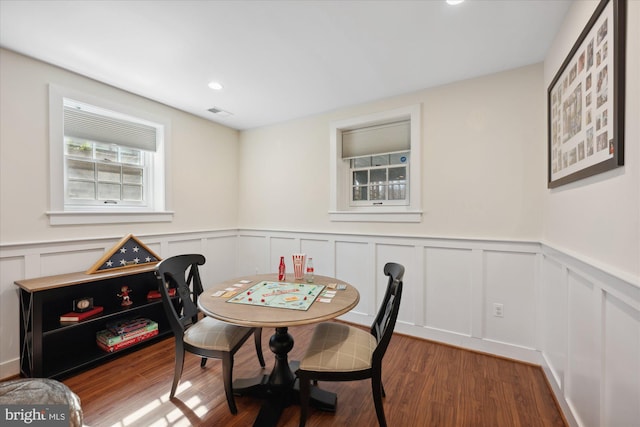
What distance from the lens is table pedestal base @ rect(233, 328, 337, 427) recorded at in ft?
5.90

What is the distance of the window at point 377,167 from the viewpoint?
2.90m

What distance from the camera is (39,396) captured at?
3.51 ft

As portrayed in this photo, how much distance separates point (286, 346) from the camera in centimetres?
190

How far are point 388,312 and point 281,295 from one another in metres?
0.73

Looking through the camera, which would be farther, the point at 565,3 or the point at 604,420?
the point at 565,3

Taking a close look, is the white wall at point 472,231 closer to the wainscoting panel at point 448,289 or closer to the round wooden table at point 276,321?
the wainscoting panel at point 448,289

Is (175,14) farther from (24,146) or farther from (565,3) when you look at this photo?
(565,3)

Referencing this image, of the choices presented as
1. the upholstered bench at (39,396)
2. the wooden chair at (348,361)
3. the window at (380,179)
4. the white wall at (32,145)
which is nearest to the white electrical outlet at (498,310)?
the window at (380,179)

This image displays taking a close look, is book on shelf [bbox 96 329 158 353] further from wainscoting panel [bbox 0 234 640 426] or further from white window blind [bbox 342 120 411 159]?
white window blind [bbox 342 120 411 159]

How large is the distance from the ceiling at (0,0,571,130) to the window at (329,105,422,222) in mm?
417

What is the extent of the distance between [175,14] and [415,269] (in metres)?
2.91

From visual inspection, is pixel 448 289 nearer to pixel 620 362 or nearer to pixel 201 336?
pixel 620 362

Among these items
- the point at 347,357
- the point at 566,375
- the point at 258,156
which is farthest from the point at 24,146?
the point at 566,375

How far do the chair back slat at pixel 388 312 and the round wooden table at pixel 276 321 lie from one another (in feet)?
0.70
